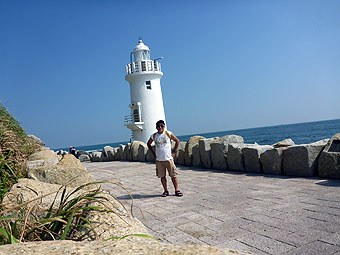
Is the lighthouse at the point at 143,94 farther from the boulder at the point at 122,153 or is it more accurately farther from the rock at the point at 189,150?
the rock at the point at 189,150

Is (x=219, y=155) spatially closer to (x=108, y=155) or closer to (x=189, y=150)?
(x=189, y=150)

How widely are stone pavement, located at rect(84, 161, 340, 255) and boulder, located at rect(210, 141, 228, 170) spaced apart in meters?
1.77

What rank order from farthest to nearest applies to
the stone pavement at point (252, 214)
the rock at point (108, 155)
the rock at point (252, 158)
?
1. the rock at point (108, 155)
2. the rock at point (252, 158)
3. the stone pavement at point (252, 214)

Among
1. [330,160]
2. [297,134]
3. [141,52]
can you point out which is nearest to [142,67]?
[141,52]

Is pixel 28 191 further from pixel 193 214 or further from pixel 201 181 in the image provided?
pixel 201 181

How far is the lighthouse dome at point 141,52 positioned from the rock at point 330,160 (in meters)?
20.0

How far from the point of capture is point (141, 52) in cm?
2403

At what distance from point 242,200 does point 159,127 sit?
2.22 meters

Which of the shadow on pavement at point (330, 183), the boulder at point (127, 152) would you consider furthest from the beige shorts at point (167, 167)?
the boulder at point (127, 152)

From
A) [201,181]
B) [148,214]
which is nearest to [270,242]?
[148,214]

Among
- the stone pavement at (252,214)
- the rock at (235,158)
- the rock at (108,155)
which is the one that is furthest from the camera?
the rock at (108,155)

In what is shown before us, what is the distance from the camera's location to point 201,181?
7020 millimetres

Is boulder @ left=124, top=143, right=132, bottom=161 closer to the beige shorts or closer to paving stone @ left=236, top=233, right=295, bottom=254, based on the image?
the beige shorts

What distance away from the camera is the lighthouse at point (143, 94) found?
23406 millimetres
